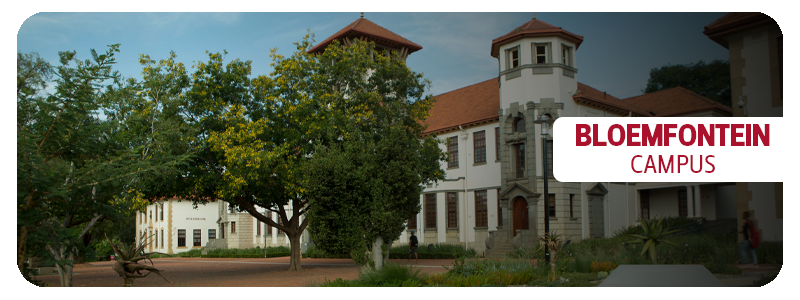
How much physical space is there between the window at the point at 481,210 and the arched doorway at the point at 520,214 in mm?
3081

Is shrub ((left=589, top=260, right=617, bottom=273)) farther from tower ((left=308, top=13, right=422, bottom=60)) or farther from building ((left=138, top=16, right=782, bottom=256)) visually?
tower ((left=308, top=13, right=422, bottom=60))

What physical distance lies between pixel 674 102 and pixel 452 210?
19.0 metres

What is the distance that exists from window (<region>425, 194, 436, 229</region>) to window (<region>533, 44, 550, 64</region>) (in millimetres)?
12237

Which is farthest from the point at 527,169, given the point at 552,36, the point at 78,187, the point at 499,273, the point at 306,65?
the point at 78,187

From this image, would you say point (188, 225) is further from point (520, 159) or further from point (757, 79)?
point (757, 79)

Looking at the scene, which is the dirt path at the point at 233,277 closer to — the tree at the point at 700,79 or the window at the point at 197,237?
the window at the point at 197,237

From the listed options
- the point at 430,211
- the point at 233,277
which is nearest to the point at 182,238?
the point at 430,211

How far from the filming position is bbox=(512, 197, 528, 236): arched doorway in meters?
29.0

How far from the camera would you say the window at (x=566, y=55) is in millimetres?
26516

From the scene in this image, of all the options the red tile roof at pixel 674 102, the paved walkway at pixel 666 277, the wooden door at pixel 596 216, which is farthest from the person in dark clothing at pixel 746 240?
the wooden door at pixel 596 216

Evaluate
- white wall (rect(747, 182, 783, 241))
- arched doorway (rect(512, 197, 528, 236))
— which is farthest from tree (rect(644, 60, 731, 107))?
arched doorway (rect(512, 197, 528, 236))

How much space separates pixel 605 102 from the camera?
20875 mm

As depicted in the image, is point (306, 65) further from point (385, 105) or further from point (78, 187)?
point (78, 187)

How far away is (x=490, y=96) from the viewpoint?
111 feet
